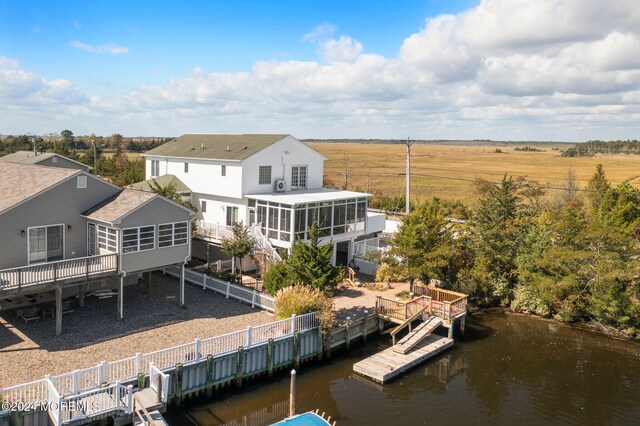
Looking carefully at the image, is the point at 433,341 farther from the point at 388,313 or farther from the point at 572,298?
the point at 572,298

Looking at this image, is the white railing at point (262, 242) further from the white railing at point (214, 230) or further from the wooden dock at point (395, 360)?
the wooden dock at point (395, 360)

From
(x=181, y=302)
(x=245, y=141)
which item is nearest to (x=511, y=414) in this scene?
(x=181, y=302)

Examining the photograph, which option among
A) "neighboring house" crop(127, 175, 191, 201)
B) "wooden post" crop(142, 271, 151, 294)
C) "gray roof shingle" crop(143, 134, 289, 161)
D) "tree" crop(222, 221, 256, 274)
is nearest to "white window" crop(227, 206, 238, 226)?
"gray roof shingle" crop(143, 134, 289, 161)

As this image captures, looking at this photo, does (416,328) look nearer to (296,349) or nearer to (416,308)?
→ (416,308)

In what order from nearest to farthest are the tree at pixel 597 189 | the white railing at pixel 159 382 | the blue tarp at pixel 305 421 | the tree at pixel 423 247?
1. the blue tarp at pixel 305 421
2. the white railing at pixel 159 382
3. the tree at pixel 423 247
4. the tree at pixel 597 189

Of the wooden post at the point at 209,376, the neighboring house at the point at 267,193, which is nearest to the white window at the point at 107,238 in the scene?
the wooden post at the point at 209,376

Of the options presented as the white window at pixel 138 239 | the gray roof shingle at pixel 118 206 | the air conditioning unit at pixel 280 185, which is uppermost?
the air conditioning unit at pixel 280 185

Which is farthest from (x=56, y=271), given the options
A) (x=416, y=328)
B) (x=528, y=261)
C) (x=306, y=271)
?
(x=528, y=261)
